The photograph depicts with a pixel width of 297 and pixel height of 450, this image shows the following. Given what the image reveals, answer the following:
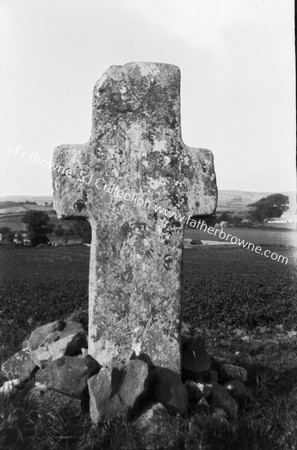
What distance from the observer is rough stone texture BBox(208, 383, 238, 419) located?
3932 mm

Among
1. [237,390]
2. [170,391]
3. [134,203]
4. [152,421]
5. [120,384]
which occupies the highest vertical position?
[134,203]

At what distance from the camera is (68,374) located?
372 cm

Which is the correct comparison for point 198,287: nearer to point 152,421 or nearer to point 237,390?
point 237,390

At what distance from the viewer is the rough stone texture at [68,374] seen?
366cm

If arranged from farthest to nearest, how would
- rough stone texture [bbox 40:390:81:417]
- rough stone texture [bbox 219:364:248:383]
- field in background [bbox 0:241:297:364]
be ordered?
1. field in background [bbox 0:241:297:364]
2. rough stone texture [bbox 219:364:248:383]
3. rough stone texture [bbox 40:390:81:417]

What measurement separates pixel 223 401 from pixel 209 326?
532 centimetres

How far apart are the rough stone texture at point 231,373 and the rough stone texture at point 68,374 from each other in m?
1.40

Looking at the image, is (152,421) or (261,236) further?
(261,236)

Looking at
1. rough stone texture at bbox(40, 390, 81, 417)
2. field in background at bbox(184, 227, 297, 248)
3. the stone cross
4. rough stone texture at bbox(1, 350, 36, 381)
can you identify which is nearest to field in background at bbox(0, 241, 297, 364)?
field in background at bbox(184, 227, 297, 248)

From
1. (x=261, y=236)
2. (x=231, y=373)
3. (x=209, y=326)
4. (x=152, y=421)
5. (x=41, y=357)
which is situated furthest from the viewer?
(x=261, y=236)

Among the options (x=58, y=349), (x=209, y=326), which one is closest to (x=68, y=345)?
(x=58, y=349)

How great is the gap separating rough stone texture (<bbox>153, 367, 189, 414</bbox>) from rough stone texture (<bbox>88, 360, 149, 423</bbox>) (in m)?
0.17

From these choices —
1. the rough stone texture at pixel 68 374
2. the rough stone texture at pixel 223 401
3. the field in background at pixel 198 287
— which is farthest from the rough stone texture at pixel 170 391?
the field in background at pixel 198 287

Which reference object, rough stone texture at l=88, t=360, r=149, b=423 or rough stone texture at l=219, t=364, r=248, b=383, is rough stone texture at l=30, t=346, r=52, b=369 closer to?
rough stone texture at l=88, t=360, r=149, b=423
